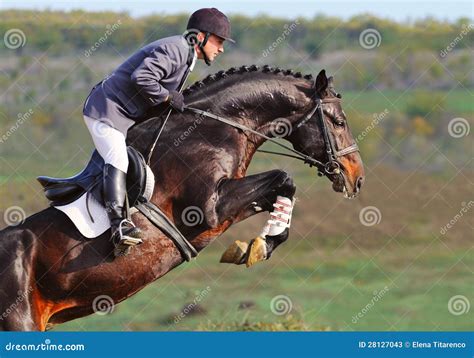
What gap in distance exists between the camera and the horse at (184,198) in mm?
8641

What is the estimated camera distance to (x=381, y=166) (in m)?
19.3

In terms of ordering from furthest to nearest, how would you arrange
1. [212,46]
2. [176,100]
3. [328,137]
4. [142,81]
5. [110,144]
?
[328,137] < [212,46] < [176,100] < [110,144] < [142,81]

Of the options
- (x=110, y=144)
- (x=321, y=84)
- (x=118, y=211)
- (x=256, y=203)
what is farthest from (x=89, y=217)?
(x=321, y=84)

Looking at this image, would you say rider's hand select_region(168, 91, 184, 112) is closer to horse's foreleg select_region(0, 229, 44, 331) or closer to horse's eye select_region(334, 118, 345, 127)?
horse's eye select_region(334, 118, 345, 127)

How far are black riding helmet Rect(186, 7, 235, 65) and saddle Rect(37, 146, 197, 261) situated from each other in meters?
0.94

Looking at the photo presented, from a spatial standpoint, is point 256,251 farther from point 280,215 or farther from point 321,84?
point 321,84

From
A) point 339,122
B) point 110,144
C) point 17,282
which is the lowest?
point 17,282

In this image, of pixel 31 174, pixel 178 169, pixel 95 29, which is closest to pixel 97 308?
pixel 178 169

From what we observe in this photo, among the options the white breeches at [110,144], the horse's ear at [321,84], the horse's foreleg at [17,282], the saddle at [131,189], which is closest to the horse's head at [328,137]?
the horse's ear at [321,84]

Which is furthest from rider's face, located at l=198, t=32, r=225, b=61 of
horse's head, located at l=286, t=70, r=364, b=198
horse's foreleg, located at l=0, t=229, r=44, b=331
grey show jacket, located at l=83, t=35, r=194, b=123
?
horse's foreleg, located at l=0, t=229, r=44, b=331

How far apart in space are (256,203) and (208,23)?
128 cm

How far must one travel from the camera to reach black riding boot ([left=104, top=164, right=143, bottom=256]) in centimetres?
845

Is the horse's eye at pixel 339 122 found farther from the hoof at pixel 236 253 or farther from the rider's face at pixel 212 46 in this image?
the hoof at pixel 236 253

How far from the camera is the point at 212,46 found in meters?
8.79
